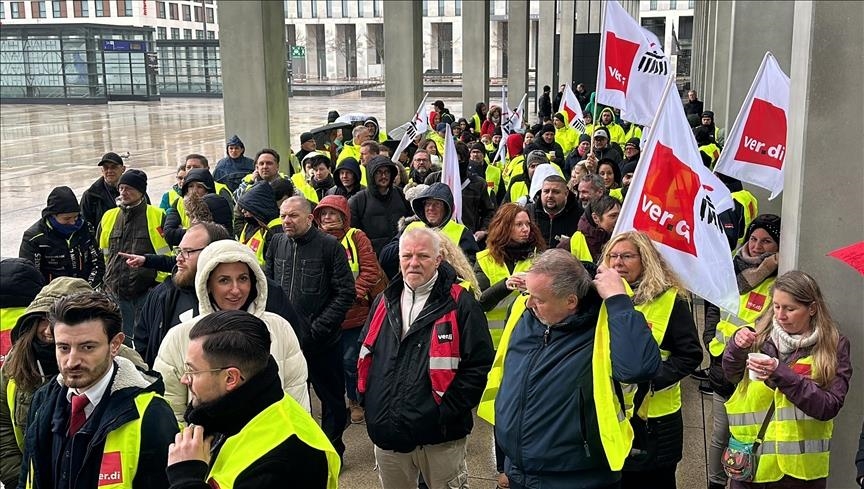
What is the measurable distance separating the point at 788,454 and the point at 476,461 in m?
2.47

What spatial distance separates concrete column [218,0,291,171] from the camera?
12695 millimetres

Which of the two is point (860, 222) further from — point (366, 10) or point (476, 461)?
point (366, 10)

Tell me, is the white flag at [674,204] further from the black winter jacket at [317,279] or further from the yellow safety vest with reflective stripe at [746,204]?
the yellow safety vest with reflective stripe at [746,204]

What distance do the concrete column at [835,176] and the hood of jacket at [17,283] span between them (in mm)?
4148

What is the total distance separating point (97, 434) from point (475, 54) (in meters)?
25.2

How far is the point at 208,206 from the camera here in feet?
23.7

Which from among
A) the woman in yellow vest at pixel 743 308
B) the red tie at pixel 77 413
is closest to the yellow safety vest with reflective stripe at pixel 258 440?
the red tie at pixel 77 413

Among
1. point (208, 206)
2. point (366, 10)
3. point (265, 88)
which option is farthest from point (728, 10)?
point (366, 10)

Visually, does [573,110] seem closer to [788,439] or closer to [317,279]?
[317,279]

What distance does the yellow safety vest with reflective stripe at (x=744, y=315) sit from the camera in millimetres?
5152

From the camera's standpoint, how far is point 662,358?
433cm

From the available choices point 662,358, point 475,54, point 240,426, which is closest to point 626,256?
point 662,358


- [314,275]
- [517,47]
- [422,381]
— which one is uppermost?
[517,47]

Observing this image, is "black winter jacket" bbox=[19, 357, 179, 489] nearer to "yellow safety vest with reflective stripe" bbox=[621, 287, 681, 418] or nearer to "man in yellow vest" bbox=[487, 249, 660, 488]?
"man in yellow vest" bbox=[487, 249, 660, 488]
